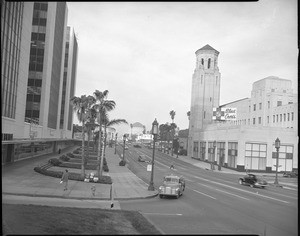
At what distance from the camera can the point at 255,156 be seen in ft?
190

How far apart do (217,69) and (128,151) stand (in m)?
79.2

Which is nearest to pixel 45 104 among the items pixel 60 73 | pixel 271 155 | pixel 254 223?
pixel 60 73

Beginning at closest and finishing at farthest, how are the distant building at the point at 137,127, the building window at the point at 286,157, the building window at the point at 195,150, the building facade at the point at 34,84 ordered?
the distant building at the point at 137,127
the building facade at the point at 34,84
the building window at the point at 286,157
the building window at the point at 195,150

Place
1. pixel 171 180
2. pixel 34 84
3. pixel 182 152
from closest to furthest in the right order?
pixel 171 180
pixel 34 84
pixel 182 152

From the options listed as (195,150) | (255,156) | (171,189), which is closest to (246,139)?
(255,156)

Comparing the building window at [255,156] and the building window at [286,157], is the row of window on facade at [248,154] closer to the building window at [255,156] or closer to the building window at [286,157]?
the building window at [255,156]

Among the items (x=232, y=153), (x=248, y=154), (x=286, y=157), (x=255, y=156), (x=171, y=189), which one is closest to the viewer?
(x=171, y=189)

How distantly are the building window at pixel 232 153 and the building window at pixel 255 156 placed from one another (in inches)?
100

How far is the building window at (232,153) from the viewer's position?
59062mm

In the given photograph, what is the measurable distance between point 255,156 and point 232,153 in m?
4.71

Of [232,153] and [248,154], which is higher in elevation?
[248,154]

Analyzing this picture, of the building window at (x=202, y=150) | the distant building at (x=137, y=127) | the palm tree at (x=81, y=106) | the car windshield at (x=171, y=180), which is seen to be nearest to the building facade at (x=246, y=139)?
the building window at (x=202, y=150)

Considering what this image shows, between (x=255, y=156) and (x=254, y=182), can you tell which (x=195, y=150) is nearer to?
(x=255, y=156)

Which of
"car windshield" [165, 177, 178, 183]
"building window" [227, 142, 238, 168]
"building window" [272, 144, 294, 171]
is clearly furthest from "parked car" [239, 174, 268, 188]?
"building window" [227, 142, 238, 168]
